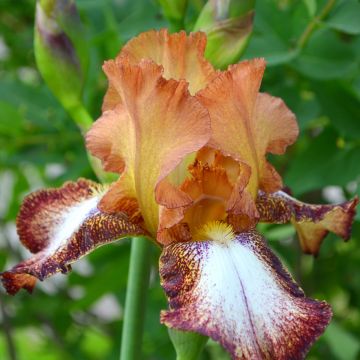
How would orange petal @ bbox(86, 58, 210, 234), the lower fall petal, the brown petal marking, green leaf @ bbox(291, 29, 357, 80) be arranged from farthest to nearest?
green leaf @ bbox(291, 29, 357, 80) < the brown petal marking < orange petal @ bbox(86, 58, 210, 234) < the lower fall petal

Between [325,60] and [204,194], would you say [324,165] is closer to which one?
[325,60]

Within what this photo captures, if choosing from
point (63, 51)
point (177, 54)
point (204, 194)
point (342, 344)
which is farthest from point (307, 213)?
point (342, 344)

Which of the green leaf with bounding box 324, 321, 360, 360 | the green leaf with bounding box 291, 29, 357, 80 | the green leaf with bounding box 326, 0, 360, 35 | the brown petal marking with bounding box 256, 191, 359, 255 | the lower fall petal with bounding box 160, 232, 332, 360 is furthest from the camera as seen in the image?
the green leaf with bounding box 324, 321, 360, 360

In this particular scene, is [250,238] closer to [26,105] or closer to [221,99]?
[221,99]

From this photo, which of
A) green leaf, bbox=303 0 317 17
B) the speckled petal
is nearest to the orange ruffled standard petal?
the speckled petal

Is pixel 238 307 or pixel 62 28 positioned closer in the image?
pixel 238 307

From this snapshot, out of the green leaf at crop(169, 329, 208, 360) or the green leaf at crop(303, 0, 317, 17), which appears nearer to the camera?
the green leaf at crop(169, 329, 208, 360)

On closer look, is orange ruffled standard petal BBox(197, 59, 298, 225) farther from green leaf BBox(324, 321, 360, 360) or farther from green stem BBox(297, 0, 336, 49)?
green leaf BBox(324, 321, 360, 360)

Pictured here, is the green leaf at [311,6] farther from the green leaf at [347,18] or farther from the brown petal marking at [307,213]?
the brown petal marking at [307,213]

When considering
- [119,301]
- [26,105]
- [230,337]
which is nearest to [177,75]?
[230,337]
